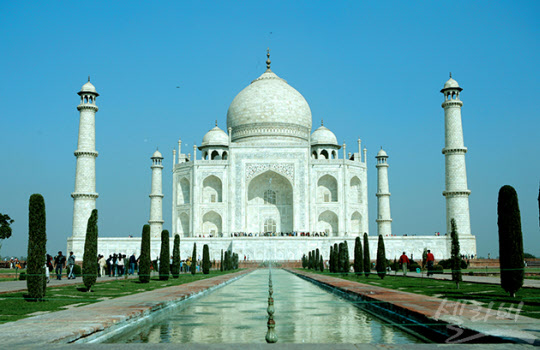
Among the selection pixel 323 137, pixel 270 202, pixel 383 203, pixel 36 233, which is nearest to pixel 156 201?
pixel 270 202

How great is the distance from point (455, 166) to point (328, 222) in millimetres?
7999

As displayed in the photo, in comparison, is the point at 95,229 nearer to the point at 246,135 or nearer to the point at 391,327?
the point at 391,327

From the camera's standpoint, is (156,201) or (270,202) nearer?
(156,201)

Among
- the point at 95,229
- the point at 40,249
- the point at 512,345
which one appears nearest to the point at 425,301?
the point at 512,345

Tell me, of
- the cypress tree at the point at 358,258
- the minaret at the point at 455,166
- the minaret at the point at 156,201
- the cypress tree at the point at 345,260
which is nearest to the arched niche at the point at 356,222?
the minaret at the point at 455,166

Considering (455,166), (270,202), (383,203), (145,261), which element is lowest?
(145,261)

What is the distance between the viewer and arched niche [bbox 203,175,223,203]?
1242 inches

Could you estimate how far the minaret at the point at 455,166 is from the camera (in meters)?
26.3

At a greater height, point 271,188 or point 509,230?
point 271,188

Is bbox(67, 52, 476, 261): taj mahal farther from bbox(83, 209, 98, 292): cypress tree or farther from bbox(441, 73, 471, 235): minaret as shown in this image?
bbox(83, 209, 98, 292): cypress tree

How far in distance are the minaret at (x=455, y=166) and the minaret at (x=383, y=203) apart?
536cm

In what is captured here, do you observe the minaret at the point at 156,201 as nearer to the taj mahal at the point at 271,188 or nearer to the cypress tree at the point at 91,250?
the taj mahal at the point at 271,188

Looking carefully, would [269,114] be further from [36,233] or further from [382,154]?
[36,233]

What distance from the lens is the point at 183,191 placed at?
32156 mm
